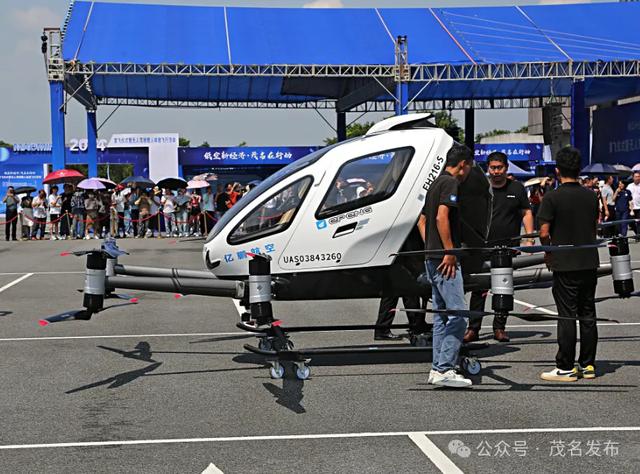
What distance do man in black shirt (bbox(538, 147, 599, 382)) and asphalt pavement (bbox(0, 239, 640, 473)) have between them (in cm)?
37

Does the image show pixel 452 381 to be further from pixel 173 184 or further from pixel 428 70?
pixel 428 70

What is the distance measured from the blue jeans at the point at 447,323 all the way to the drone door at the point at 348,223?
971 millimetres

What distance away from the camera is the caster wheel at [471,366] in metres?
7.76

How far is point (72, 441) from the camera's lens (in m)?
5.84

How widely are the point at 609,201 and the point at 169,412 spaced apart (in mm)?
24107

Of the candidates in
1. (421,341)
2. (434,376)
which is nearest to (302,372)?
(434,376)

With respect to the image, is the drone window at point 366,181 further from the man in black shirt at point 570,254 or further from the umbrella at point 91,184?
the umbrella at point 91,184

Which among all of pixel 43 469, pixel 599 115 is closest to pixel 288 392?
pixel 43 469

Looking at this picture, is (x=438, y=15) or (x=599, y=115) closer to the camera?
(x=438, y=15)

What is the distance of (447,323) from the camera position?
23.9 feet

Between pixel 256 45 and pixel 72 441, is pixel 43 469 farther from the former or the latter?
pixel 256 45

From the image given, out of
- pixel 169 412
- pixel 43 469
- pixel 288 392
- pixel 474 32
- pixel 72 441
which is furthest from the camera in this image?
pixel 474 32

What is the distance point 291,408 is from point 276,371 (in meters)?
1.08

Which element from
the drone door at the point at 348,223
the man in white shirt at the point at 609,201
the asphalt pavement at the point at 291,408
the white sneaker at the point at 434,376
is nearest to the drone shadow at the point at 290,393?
the asphalt pavement at the point at 291,408
